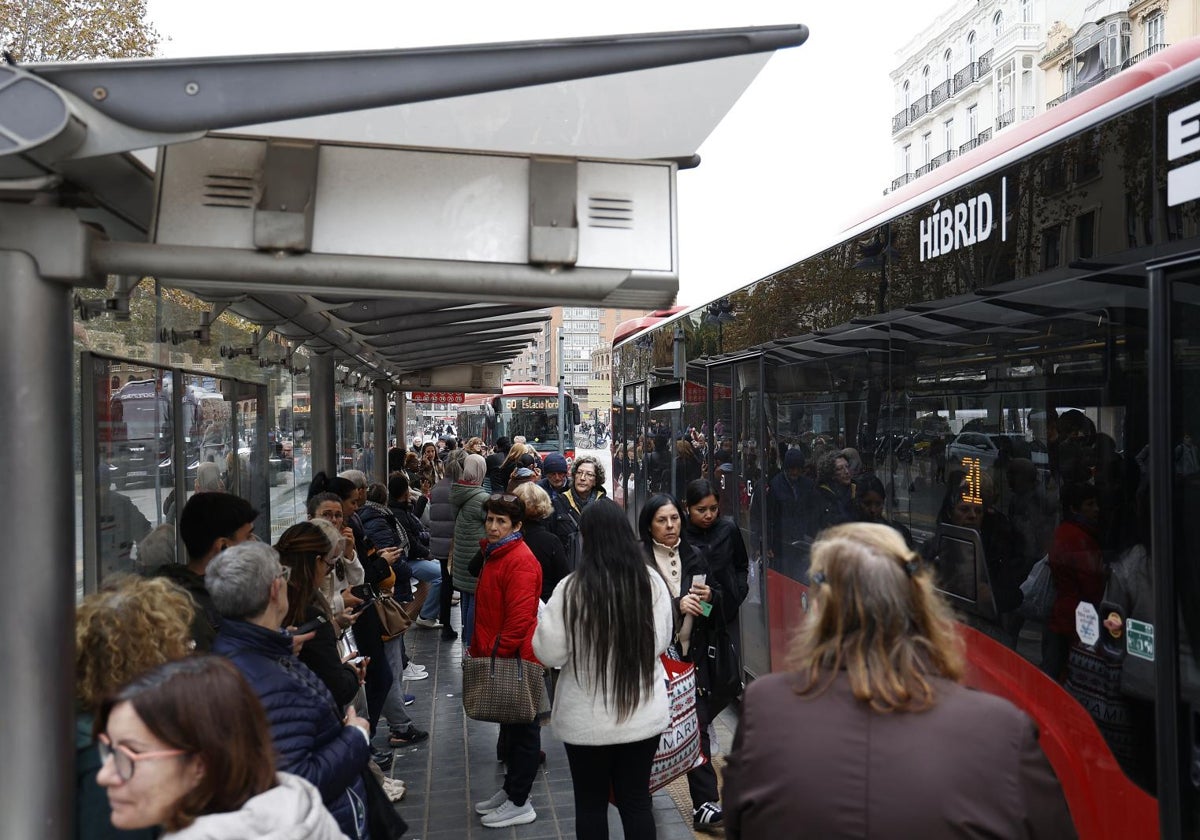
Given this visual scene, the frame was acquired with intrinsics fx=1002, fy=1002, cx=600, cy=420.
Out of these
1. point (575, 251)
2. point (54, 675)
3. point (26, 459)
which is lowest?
point (54, 675)

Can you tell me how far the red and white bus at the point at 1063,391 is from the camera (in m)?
2.88

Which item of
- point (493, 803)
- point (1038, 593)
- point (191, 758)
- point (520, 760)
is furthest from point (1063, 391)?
point (493, 803)

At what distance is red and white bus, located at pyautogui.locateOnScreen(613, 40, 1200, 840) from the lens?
2879 mm

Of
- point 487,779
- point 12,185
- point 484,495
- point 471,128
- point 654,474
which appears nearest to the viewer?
point 12,185

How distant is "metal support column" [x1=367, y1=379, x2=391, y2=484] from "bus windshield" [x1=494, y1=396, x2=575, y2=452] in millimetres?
12682

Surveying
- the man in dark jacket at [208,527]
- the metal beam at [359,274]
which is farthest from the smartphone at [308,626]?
the metal beam at [359,274]

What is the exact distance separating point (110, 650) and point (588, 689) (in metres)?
1.83

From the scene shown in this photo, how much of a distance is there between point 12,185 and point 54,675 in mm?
1136

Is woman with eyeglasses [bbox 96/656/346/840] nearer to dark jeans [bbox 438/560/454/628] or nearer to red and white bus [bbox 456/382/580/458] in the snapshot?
dark jeans [bbox 438/560/454/628]

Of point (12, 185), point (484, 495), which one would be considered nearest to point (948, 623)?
point (12, 185)

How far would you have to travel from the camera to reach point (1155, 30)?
39.9 meters

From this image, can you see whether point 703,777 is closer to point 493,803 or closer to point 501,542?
point 493,803

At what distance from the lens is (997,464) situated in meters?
3.91

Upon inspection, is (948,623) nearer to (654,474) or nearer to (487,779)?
(487,779)
